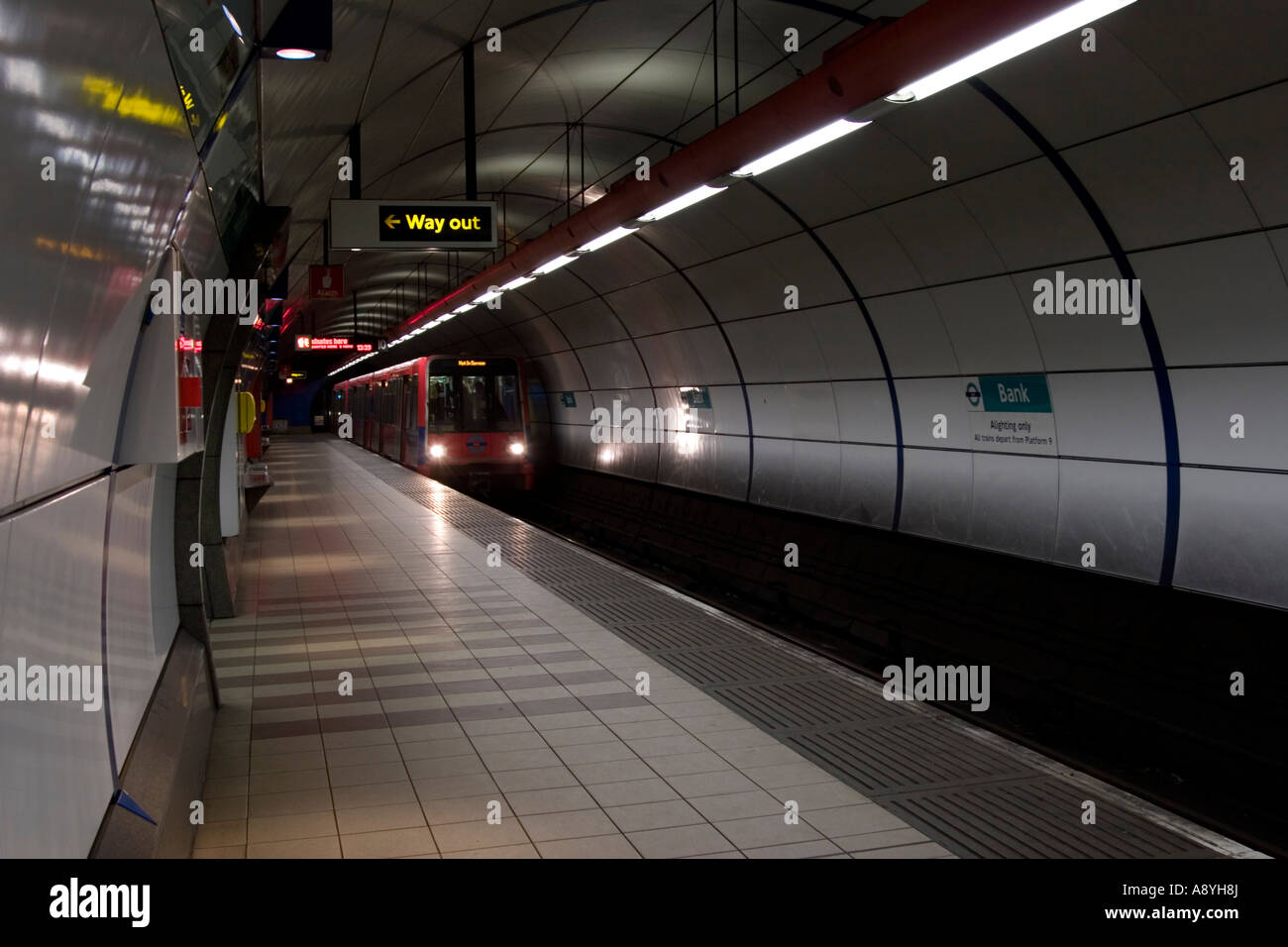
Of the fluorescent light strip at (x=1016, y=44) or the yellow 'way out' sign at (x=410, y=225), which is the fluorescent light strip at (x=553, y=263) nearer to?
the yellow 'way out' sign at (x=410, y=225)

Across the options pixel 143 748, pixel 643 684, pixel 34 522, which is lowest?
pixel 643 684

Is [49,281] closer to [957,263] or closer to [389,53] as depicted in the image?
[389,53]

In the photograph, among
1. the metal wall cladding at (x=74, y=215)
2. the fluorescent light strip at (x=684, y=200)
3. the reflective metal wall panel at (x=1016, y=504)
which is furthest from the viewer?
the reflective metal wall panel at (x=1016, y=504)

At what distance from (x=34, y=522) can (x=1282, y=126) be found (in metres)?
8.62

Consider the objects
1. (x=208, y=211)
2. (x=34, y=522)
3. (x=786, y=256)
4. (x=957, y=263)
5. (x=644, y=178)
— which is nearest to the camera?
(x=34, y=522)

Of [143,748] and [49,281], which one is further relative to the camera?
[143,748]

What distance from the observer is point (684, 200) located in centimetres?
961

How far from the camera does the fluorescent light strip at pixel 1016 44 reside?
15.0 feet

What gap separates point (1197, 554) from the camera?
32.8 ft

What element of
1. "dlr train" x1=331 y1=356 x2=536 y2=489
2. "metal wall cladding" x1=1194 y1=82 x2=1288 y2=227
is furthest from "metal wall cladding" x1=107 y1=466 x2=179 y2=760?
"dlr train" x1=331 y1=356 x2=536 y2=489

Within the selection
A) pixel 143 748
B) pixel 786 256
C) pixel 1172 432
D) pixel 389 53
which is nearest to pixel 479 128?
pixel 786 256

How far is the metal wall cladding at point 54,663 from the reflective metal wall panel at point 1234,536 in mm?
9036

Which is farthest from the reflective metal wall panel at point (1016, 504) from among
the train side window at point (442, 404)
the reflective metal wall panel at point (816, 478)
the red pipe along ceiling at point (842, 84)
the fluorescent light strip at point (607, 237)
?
the train side window at point (442, 404)
